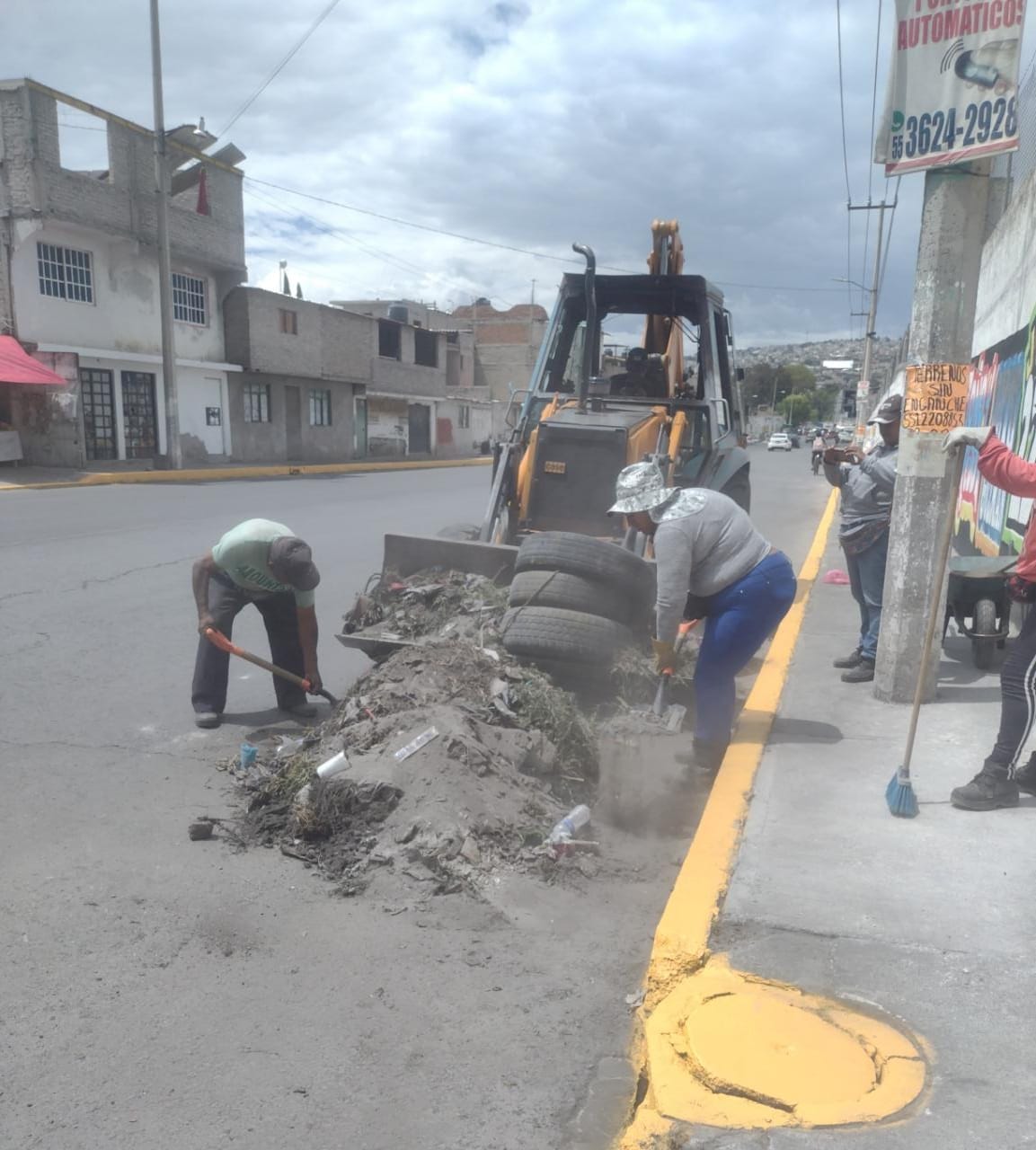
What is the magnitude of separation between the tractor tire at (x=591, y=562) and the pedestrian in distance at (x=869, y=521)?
1.52 meters

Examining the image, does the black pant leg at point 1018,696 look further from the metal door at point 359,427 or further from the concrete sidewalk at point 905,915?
the metal door at point 359,427

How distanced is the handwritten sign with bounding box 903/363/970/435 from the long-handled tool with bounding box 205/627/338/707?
376cm

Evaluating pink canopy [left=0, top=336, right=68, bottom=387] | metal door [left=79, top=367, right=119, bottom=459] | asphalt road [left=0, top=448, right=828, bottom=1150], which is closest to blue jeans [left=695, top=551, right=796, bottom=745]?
asphalt road [left=0, top=448, right=828, bottom=1150]

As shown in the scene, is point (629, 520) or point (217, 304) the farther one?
point (217, 304)

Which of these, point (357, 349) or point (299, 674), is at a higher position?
point (357, 349)

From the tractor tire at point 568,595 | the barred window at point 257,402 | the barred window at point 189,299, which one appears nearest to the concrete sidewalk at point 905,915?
the tractor tire at point 568,595

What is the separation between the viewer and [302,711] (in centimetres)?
588

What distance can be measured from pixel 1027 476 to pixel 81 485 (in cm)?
2193

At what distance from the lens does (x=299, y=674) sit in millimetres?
6051

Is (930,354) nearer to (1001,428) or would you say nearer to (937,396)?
(937,396)

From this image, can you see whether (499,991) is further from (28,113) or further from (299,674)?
(28,113)

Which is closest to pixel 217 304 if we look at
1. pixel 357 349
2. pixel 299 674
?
pixel 357 349

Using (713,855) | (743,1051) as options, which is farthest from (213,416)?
(743,1051)

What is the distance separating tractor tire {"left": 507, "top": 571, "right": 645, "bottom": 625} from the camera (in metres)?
5.75
